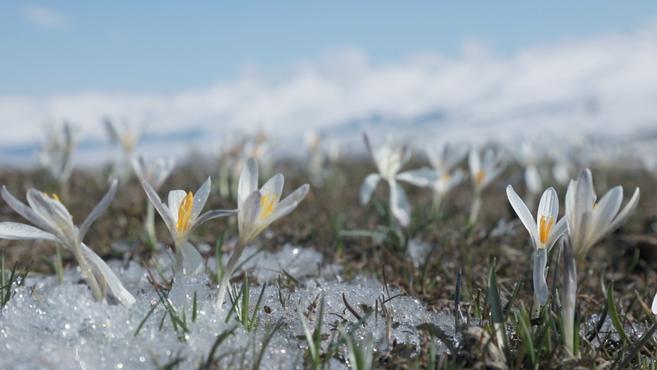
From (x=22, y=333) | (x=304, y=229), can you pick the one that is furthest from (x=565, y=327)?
(x=304, y=229)

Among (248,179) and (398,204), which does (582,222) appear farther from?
(398,204)

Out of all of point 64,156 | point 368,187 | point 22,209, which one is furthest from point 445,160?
point 64,156

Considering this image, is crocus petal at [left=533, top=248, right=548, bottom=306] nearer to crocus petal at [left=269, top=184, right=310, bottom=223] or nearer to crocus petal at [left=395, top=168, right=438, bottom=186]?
crocus petal at [left=269, top=184, right=310, bottom=223]

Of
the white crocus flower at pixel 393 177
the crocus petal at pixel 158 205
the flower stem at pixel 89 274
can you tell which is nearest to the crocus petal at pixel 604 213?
the crocus petal at pixel 158 205

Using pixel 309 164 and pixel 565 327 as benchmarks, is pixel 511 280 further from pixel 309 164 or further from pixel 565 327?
pixel 309 164

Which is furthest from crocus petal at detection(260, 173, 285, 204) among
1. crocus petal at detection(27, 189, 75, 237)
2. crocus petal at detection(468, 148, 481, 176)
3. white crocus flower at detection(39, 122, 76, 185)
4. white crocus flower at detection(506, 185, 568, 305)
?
white crocus flower at detection(39, 122, 76, 185)
